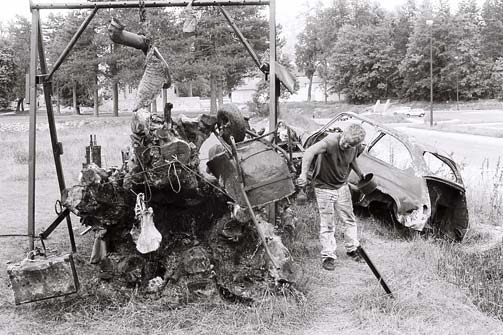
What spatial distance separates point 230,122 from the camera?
16.7 feet

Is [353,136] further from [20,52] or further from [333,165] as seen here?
[20,52]

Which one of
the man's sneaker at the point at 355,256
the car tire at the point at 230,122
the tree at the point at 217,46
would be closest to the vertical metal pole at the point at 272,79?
the car tire at the point at 230,122

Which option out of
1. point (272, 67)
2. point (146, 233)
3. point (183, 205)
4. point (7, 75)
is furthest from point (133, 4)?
point (7, 75)

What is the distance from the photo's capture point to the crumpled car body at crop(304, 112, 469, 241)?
23.1ft

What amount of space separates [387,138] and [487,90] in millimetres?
58852

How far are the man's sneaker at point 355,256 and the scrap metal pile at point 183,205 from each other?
1.54 metres

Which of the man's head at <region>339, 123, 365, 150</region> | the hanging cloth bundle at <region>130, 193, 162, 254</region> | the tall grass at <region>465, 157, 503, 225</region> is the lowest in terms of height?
the tall grass at <region>465, 157, 503, 225</region>

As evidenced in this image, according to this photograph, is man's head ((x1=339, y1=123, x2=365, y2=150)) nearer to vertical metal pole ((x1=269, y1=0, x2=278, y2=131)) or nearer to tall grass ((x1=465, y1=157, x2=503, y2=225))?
vertical metal pole ((x1=269, y1=0, x2=278, y2=131))

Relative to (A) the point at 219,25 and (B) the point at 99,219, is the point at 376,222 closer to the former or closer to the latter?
(B) the point at 99,219

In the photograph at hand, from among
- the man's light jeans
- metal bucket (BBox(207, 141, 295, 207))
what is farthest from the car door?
metal bucket (BBox(207, 141, 295, 207))

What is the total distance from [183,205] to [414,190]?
3283 mm

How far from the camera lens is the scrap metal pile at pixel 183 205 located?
16.0ft

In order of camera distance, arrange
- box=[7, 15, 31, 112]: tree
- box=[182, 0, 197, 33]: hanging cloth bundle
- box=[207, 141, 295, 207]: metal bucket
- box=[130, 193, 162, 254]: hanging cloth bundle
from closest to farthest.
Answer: box=[130, 193, 162, 254]: hanging cloth bundle < box=[207, 141, 295, 207]: metal bucket < box=[182, 0, 197, 33]: hanging cloth bundle < box=[7, 15, 31, 112]: tree

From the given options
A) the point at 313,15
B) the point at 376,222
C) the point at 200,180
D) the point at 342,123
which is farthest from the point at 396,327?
the point at 313,15
